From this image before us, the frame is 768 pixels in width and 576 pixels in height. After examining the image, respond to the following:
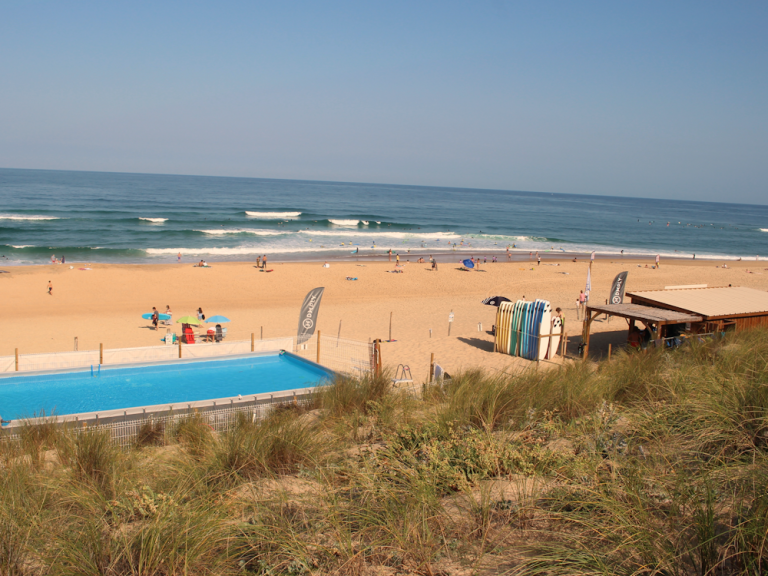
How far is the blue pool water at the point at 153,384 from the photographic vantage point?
11575 millimetres

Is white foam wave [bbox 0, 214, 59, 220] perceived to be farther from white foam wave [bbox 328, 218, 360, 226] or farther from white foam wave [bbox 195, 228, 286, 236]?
white foam wave [bbox 328, 218, 360, 226]

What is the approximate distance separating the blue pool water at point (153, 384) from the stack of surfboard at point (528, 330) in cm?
530

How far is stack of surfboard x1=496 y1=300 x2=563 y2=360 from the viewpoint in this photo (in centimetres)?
1439

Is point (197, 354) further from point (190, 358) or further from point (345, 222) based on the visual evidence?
point (345, 222)

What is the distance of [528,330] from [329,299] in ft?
41.9

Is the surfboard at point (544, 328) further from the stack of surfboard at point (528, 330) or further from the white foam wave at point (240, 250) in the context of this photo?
the white foam wave at point (240, 250)

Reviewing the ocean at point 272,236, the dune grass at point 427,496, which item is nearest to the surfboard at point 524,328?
the dune grass at point 427,496

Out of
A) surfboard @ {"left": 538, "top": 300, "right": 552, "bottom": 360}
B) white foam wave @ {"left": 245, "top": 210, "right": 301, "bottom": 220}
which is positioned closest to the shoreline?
surfboard @ {"left": 538, "top": 300, "right": 552, "bottom": 360}

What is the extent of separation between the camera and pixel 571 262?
42.2 m

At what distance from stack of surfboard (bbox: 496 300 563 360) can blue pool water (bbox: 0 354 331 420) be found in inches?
209

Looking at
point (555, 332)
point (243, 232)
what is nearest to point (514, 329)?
point (555, 332)

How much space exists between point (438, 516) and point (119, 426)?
17.5 ft

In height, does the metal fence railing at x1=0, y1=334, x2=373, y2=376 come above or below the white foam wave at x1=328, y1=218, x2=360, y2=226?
below

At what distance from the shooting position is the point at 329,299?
2569 cm
